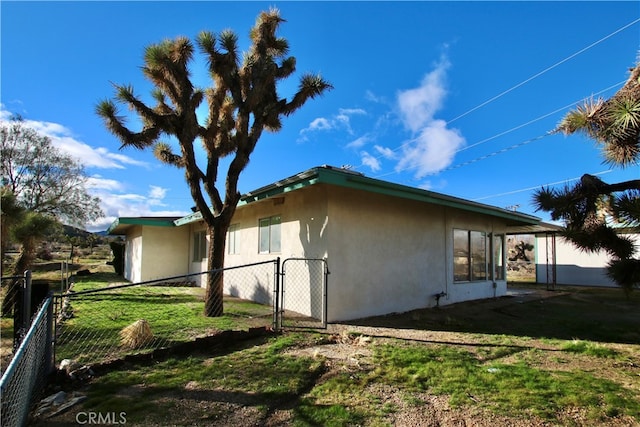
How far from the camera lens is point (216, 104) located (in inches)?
320

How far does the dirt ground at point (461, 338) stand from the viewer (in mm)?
3273

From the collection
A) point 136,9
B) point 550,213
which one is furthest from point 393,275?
point 136,9

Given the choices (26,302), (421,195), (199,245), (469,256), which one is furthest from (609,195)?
(199,245)

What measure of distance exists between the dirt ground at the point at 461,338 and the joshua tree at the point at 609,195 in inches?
63.8

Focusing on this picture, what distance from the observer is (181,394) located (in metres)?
3.80

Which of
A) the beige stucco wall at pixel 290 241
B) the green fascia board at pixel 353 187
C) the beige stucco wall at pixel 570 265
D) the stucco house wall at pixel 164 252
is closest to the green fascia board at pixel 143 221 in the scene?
the stucco house wall at pixel 164 252

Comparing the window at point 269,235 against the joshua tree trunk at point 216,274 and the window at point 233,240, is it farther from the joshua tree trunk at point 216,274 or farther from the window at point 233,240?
the window at point 233,240

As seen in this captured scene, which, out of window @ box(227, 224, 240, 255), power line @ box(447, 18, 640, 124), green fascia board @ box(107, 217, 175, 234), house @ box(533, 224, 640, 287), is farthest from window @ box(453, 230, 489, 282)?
green fascia board @ box(107, 217, 175, 234)

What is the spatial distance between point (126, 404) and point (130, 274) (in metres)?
16.3

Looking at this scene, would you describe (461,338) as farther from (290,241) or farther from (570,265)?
(570,265)

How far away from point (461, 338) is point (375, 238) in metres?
2.84

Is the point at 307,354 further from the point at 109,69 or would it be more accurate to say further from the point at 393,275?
the point at 109,69

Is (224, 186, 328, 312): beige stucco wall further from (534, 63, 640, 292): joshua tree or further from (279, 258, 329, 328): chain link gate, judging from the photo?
(534, 63, 640, 292): joshua tree

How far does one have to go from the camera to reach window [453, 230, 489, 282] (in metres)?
10.7
